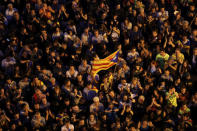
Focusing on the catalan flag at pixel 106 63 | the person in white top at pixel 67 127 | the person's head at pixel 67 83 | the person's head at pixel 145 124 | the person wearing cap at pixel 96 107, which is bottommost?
the person's head at pixel 145 124

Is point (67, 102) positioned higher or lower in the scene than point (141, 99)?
higher

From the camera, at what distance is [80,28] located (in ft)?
44.3

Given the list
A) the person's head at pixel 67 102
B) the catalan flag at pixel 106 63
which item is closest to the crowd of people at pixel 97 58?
the person's head at pixel 67 102

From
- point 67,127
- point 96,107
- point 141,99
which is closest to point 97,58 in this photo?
point 96,107

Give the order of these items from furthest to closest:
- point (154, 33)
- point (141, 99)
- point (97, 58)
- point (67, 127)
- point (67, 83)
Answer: point (154, 33) → point (97, 58) → point (141, 99) → point (67, 83) → point (67, 127)

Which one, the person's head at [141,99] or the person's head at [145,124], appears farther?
the person's head at [141,99]

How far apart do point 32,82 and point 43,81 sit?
35 cm

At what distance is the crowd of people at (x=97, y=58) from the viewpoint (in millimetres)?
12281

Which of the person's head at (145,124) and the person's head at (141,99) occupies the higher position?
the person's head at (141,99)

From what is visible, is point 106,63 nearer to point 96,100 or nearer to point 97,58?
point 97,58

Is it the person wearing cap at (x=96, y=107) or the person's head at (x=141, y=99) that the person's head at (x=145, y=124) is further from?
the person wearing cap at (x=96, y=107)

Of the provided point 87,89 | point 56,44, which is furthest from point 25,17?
point 87,89

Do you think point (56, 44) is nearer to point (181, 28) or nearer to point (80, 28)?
point (80, 28)

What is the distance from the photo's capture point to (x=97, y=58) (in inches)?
515
